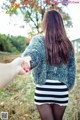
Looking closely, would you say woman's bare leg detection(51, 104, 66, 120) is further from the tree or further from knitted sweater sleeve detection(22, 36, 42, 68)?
the tree

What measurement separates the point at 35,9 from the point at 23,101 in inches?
37.1

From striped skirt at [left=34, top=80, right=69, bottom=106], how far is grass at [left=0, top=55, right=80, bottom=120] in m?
0.89

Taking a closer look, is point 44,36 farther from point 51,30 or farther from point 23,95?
point 23,95

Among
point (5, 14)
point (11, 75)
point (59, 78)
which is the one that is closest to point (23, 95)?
point (5, 14)

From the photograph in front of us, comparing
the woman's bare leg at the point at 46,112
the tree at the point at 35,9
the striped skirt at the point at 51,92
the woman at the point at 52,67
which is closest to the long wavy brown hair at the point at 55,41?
the woman at the point at 52,67

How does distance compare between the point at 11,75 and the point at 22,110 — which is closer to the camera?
the point at 11,75

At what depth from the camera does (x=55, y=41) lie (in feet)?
5.48

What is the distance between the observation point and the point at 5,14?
2.56m

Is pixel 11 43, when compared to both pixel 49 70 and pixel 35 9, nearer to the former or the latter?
pixel 35 9

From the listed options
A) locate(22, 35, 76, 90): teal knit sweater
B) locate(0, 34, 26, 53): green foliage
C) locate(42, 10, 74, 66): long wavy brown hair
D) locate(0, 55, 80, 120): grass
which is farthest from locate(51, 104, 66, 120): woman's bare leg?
locate(0, 34, 26, 53): green foliage

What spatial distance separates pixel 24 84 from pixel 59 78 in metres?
0.99

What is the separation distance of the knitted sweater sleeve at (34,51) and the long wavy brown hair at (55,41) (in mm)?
93

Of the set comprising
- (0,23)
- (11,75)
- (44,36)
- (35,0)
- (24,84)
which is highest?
(35,0)

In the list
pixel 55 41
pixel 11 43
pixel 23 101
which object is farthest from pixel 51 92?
pixel 11 43
